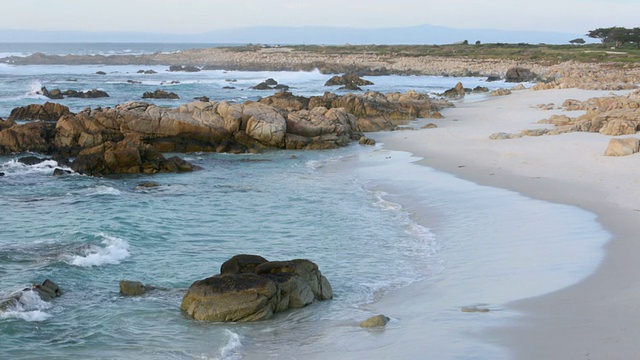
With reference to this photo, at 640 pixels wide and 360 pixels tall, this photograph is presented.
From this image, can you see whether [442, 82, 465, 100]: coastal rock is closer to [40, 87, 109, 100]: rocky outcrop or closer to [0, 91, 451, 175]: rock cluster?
[0, 91, 451, 175]: rock cluster

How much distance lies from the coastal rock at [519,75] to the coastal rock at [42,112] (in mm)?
42838

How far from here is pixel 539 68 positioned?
67.9m

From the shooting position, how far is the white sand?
745cm

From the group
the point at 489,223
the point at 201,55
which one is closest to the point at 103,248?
the point at 489,223

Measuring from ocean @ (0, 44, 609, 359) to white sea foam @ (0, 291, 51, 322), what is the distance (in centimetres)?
3

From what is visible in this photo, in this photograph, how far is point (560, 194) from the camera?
15.3m

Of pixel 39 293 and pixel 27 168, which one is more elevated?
pixel 39 293

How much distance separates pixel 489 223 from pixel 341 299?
471cm

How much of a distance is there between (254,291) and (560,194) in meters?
8.70

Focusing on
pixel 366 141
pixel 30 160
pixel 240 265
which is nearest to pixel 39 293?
pixel 240 265

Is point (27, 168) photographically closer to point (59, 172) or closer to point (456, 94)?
point (59, 172)

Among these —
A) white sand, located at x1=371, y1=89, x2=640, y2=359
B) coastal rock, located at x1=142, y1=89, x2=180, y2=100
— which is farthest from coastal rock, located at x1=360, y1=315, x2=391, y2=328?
coastal rock, located at x1=142, y1=89, x2=180, y2=100

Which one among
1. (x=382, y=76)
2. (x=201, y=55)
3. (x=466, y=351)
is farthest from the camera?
(x=201, y=55)

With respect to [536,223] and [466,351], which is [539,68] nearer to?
[536,223]
